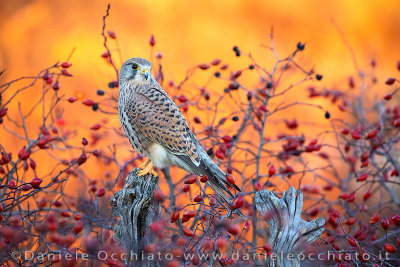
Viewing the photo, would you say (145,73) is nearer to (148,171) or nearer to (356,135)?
(148,171)

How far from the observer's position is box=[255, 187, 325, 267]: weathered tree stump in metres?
2.24

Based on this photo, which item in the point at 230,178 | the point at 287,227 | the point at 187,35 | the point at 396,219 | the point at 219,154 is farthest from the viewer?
the point at 187,35

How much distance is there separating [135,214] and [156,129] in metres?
0.97

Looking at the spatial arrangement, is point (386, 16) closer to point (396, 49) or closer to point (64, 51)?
point (396, 49)

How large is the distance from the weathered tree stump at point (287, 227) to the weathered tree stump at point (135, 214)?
1.87 ft

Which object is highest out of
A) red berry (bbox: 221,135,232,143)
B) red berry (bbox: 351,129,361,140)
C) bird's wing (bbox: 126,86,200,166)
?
bird's wing (bbox: 126,86,200,166)

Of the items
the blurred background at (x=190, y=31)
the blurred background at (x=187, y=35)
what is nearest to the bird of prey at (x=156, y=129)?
the blurred background at (x=187, y=35)

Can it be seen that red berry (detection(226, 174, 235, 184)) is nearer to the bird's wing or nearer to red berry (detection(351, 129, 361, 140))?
the bird's wing

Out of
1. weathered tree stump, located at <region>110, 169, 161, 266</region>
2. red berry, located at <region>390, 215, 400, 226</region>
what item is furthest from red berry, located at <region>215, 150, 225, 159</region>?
red berry, located at <region>390, 215, 400, 226</region>

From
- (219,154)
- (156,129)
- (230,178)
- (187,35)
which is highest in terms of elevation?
(187,35)

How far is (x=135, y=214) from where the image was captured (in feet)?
7.64

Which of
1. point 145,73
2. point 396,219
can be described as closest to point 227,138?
point 145,73

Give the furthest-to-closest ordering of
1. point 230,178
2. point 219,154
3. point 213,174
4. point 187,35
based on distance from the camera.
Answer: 1. point 187,35
2. point 219,154
3. point 213,174
4. point 230,178

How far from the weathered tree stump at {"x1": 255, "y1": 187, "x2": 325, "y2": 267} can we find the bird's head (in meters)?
1.50
